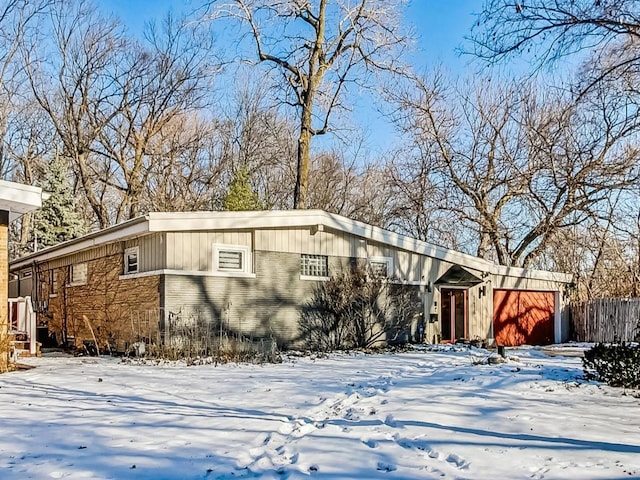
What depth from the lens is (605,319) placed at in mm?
19406

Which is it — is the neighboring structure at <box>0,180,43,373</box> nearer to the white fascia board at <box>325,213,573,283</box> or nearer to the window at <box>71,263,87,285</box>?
the window at <box>71,263,87,285</box>

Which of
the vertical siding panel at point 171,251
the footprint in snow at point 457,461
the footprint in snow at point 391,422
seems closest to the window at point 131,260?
the vertical siding panel at point 171,251

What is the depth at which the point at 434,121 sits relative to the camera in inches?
1005

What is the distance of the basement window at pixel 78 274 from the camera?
52.0 feet

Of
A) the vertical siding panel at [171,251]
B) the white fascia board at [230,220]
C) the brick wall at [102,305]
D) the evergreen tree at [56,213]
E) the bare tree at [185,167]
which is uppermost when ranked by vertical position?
the bare tree at [185,167]

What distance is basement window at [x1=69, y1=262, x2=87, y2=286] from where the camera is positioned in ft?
52.0

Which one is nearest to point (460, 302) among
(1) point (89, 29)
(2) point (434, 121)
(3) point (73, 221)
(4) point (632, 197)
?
(4) point (632, 197)

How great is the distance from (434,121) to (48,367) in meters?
19.3

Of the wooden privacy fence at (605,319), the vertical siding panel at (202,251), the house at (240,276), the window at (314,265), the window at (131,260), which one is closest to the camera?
the house at (240,276)

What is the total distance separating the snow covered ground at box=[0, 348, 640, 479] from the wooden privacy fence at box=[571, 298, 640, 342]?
10215 millimetres

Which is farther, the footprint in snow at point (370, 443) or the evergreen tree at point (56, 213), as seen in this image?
the evergreen tree at point (56, 213)

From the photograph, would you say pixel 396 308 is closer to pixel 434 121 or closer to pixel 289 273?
pixel 289 273

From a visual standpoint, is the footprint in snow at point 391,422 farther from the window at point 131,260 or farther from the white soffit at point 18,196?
the window at point 131,260

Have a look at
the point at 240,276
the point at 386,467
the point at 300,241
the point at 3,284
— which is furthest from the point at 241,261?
the point at 386,467
